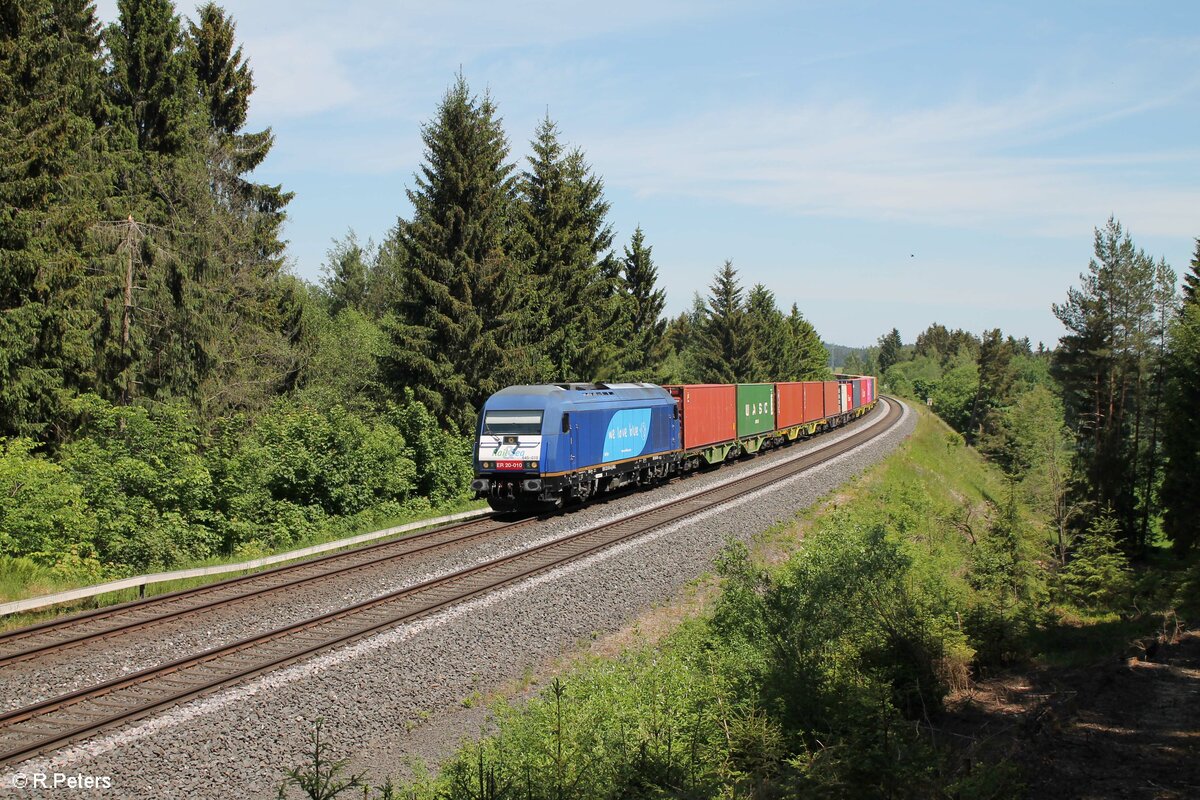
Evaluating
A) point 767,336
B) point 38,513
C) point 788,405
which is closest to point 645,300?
point 788,405

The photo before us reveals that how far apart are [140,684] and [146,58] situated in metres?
24.4

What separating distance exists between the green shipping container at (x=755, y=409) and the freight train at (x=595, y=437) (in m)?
0.10

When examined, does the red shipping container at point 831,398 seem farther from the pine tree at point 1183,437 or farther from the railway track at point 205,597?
the railway track at point 205,597

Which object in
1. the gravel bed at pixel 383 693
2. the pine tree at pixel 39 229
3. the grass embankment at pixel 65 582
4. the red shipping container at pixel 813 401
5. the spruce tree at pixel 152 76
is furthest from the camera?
the red shipping container at pixel 813 401

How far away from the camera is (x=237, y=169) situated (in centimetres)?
3067

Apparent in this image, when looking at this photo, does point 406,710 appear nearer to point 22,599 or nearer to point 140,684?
point 140,684

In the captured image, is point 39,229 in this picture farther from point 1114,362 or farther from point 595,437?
point 1114,362

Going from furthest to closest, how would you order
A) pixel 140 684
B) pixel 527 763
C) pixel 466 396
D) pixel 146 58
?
pixel 466 396 < pixel 146 58 < pixel 140 684 < pixel 527 763

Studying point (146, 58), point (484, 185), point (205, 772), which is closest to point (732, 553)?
point (205, 772)

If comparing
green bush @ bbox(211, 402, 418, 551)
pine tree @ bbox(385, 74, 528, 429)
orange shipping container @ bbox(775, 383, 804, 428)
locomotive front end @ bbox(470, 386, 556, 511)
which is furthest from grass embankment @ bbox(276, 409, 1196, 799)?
orange shipping container @ bbox(775, 383, 804, 428)

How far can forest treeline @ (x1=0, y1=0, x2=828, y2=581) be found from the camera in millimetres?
17672

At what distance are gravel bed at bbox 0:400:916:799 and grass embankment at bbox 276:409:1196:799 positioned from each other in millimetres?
577

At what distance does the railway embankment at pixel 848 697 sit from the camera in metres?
7.52

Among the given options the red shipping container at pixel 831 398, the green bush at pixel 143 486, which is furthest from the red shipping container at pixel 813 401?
the green bush at pixel 143 486
